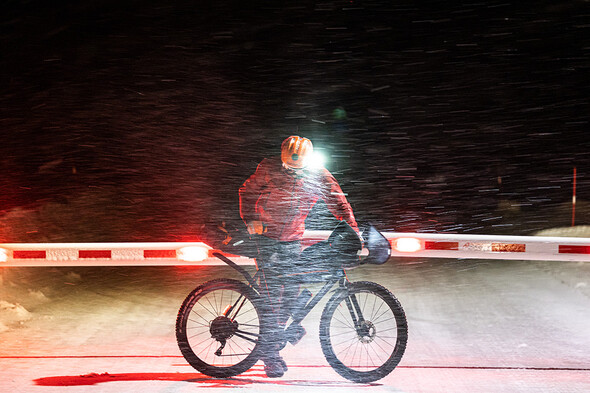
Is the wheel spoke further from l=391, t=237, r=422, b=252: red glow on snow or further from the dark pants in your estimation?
l=391, t=237, r=422, b=252: red glow on snow

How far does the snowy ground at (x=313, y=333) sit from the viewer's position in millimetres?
4934

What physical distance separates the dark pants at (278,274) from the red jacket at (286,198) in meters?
0.09

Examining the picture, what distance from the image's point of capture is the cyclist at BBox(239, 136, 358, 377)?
4.84m

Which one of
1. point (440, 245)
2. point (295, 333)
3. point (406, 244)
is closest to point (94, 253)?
point (295, 333)

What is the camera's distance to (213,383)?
4.85 meters

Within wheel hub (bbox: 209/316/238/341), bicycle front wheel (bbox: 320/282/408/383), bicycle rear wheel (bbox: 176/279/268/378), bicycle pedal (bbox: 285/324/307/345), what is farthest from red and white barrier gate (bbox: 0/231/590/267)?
bicycle front wheel (bbox: 320/282/408/383)

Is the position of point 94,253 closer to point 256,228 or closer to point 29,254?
point 29,254

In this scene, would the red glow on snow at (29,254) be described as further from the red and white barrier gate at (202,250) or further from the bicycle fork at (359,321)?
the bicycle fork at (359,321)

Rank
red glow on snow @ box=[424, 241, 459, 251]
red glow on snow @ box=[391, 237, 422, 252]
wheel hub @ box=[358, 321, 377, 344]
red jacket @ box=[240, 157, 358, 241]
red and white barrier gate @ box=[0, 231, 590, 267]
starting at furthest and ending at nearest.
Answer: red glow on snow @ box=[424, 241, 459, 251] < red glow on snow @ box=[391, 237, 422, 252] < red and white barrier gate @ box=[0, 231, 590, 267] < red jacket @ box=[240, 157, 358, 241] < wheel hub @ box=[358, 321, 377, 344]

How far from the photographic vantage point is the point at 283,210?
16.0 feet

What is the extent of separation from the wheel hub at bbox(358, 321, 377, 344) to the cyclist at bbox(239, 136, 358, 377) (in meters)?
0.56

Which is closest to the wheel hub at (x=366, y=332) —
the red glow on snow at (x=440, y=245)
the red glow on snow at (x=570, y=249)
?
the red glow on snow at (x=440, y=245)

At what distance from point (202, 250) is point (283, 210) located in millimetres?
1179

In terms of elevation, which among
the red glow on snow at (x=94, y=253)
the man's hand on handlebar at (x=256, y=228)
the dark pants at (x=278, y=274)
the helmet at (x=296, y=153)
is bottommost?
the dark pants at (x=278, y=274)
